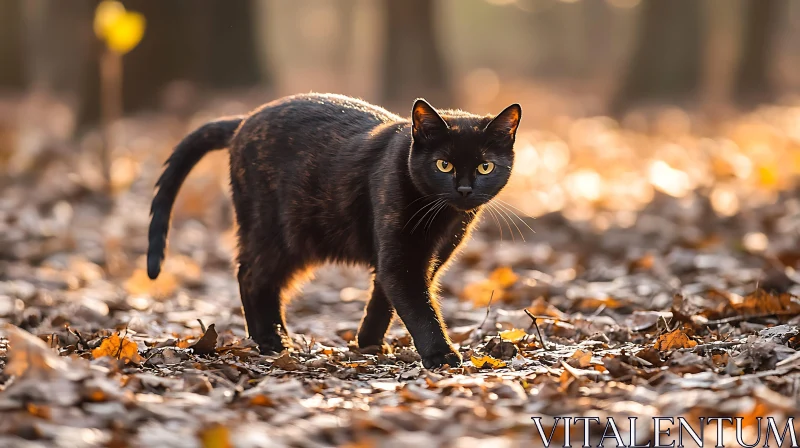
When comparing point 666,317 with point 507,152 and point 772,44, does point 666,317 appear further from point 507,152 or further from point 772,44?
point 772,44

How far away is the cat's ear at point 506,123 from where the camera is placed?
15.1 feet

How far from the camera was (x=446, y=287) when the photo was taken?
714cm

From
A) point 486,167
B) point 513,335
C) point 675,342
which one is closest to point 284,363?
point 513,335

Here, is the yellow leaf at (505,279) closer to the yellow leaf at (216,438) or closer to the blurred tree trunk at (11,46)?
the yellow leaf at (216,438)

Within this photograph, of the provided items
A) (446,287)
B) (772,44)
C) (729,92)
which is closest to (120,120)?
(446,287)

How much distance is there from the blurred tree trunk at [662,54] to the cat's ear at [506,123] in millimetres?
13531

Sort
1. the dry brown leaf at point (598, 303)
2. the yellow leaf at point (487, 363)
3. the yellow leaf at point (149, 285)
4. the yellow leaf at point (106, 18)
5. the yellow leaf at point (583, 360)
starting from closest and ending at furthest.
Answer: the yellow leaf at point (583, 360), the yellow leaf at point (487, 363), the dry brown leaf at point (598, 303), the yellow leaf at point (149, 285), the yellow leaf at point (106, 18)

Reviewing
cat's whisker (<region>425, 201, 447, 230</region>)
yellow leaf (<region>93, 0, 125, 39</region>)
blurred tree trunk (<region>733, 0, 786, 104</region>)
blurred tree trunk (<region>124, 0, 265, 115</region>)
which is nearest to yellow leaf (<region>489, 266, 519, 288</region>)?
cat's whisker (<region>425, 201, 447, 230</region>)

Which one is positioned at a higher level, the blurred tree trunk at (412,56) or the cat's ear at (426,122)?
the blurred tree trunk at (412,56)

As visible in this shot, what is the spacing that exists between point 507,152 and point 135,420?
248 centimetres

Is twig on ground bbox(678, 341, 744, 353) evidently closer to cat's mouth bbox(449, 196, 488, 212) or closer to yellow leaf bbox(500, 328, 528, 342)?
yellow leaf bbox(500, 328, 528, 342)

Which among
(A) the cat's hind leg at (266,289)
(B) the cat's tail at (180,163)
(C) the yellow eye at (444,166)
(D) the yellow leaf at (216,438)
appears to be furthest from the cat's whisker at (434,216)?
(D) the yellow leaf at (216,438)

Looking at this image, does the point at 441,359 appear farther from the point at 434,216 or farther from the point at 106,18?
the point at 106,18

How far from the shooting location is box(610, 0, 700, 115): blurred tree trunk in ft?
58.8
